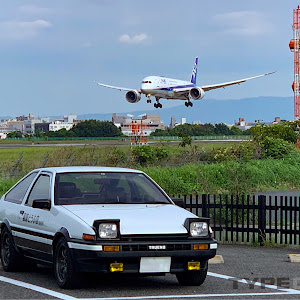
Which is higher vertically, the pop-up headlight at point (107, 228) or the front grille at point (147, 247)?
Answer: the pop-up headlight at point (107, 228)

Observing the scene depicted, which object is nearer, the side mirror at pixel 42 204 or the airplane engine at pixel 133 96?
the side mirror at pixel 42 204

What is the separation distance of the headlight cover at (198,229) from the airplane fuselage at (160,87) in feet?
251

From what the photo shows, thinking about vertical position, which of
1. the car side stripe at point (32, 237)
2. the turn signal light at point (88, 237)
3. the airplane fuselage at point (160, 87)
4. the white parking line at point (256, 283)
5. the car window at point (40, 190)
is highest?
the airplane fuselage at point (160, 87)

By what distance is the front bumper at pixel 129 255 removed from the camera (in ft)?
28.4

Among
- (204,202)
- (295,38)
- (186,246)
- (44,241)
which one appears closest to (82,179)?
(44,241)

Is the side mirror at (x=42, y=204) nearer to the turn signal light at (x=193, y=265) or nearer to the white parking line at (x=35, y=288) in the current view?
the white parking line at (x=35, y=288)

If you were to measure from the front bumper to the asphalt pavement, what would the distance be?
29 cm

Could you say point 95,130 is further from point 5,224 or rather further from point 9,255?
point 9,255

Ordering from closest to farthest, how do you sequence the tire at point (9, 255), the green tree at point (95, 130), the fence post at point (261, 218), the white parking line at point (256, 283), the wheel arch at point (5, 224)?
the white parking line at point (256, 283) < the tire at point (9, 255) < the wheel arch at point (5, 224) < the fence post at point (261, 218) < the green tree at point (95, 130)

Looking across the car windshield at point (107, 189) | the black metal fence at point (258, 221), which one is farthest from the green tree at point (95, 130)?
the car windshield at point (107, 189)

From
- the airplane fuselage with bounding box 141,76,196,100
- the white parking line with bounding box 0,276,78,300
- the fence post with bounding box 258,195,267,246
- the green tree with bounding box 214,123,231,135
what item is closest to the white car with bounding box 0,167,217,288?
the white parking line with bounding box 0,276,78,300

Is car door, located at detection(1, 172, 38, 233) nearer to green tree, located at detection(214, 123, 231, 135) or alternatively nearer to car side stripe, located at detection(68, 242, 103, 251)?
car side stripe, located at detection(68, 242, 103, 251)

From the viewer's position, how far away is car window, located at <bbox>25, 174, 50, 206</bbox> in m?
10.3

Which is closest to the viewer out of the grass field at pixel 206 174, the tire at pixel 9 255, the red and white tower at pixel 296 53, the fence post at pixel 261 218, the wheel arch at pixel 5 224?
the tire at pixel 9 255
